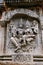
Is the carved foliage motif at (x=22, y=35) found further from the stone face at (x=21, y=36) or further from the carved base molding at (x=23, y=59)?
the carved base molding at (x=23, y=59)

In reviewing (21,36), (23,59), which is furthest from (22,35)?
(23,59)

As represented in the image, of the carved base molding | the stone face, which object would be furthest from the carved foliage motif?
the carved base molding

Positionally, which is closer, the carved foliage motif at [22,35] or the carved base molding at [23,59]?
the carved base molding at [23,59]

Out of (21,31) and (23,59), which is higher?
(21,31)

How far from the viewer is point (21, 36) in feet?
13.9

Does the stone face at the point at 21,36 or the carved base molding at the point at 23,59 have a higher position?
the stone face at the point at 21,36

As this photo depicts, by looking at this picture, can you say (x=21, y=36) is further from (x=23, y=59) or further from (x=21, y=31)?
(x=23, y=59)

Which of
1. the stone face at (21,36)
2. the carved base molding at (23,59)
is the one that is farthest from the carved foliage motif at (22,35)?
the carved base molding at (23,59)

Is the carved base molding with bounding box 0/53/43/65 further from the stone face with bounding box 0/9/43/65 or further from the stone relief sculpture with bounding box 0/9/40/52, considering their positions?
the stone relief sculpture with bounding box 0/9/40/52

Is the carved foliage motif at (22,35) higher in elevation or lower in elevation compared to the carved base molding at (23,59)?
higher

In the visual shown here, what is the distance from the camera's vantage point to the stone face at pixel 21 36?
4.08m

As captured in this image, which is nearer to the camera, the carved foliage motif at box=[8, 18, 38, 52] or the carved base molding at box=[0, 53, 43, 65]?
the carved base molding at box=[0, 53, 43, 65]

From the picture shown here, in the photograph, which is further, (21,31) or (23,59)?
(21,31)

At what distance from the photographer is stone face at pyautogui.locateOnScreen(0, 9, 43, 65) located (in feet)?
13.4
